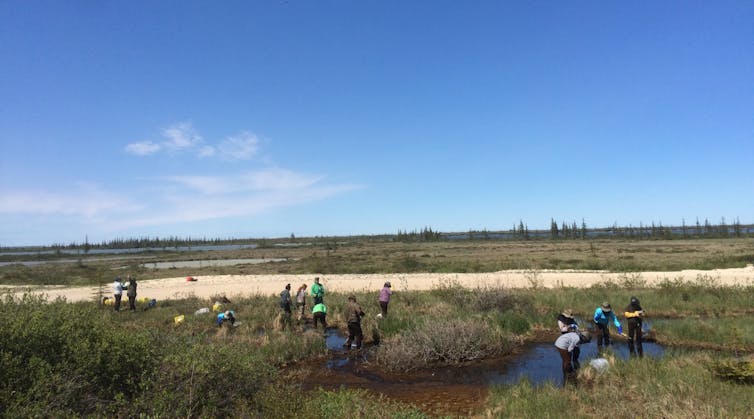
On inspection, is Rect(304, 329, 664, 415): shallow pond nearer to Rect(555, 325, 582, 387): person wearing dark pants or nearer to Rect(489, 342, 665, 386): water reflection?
Rect(489, 342, 665, 386): water reflection

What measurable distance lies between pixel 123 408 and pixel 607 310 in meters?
11.0

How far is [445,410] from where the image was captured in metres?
7.46

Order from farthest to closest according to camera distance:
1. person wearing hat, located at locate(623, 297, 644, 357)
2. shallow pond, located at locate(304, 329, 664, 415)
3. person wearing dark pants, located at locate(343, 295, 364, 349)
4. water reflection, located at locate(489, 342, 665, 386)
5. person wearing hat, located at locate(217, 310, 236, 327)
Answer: person wearing hat, located at locate(217, 310, 236, 327) → person wearing dark pants, located at locate(343, 295, 364, 349) → person wearing hat, located at locate(623, 297, 644, 357) → water reflection, located at locate(489, 342, 665, 386) → shallow pond, located at locate(304, 329, 664, 415)

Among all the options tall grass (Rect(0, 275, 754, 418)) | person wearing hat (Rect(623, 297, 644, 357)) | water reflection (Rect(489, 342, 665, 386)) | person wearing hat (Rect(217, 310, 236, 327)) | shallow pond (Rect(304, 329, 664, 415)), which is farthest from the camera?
person wearing hat (Rect(217, 310, 236, 327))

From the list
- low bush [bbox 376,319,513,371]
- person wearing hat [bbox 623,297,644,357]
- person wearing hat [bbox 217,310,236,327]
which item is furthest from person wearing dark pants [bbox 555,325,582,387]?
person wearing hat [bbox 217,310,236,327]

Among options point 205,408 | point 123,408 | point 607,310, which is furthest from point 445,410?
point 607,310

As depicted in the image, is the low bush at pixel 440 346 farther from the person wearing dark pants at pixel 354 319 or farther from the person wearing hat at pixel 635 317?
the person wearing hat at pixel 635 317

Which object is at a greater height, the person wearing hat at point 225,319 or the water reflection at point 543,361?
the person wearing hat at point 225,319

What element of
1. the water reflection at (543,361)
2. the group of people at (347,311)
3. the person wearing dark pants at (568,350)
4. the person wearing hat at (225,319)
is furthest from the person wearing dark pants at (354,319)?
the person wearing dark pants at (568,350)

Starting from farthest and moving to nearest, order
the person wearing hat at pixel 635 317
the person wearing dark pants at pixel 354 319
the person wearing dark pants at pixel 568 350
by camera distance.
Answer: the person wearing dark pants at pixel 354 319, the person wearing hat at pixel 635 317, the person wearing dark pants at pixel 568 350

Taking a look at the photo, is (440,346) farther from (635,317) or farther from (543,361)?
(635,317)

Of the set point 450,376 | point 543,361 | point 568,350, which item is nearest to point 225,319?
point 450,376

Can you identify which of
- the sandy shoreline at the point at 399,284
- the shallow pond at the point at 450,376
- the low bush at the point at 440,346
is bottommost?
the sandy shoreline at the point at 399,284

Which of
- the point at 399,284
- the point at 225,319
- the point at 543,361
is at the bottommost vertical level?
the point at 399,284
